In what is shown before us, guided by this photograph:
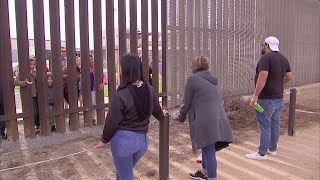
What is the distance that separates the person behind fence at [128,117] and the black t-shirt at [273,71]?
7.30 feet

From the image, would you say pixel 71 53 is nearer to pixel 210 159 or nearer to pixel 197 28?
pixel 210 159

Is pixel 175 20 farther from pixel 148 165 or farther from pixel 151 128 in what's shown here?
pixel 148 165

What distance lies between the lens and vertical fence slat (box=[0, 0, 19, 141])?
17.8 ft

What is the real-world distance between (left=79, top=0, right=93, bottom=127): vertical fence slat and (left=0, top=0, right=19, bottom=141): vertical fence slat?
1.25 meters

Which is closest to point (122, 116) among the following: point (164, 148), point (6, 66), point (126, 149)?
point (126, 149)

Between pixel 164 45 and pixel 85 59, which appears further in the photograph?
pixel 164 45

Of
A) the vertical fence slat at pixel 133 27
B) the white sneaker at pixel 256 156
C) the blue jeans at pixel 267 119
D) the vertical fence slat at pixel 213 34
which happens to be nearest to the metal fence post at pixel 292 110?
the blue jeans at pixel 267 119

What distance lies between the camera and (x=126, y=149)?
327 centimetres

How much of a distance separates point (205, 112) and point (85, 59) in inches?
122

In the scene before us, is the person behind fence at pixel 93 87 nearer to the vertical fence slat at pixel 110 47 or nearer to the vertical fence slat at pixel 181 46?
the vertical fence slat at pixel 110 47

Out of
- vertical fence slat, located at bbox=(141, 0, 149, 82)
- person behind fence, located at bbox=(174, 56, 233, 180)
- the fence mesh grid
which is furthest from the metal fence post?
person behind fence, located at bbox=(174, 56, 233, 180)

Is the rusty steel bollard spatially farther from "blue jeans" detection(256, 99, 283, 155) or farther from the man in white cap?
"blue jeans" detection(256, 99, 283, 155)

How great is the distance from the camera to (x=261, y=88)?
505cm

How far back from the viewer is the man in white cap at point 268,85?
5055mm
